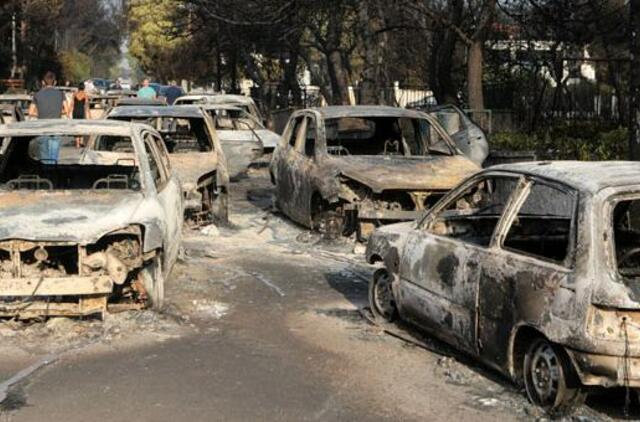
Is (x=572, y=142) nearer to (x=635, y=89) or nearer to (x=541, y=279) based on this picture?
(x=635, y=89)

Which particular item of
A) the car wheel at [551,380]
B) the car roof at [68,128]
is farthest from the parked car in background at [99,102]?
the car wheel at [551,380]

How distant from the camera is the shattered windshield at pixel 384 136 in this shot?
12891mm

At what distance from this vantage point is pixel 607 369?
5.06 metres

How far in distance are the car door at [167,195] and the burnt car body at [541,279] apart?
209 cm

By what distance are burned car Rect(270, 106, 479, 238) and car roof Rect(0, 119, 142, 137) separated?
320cm

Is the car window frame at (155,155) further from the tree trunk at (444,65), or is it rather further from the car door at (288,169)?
the tree trunk at (444,65)

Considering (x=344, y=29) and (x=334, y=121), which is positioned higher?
(x=344, y=29)

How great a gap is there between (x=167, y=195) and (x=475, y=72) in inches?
484

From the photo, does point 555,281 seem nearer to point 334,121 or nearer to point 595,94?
point 334,121

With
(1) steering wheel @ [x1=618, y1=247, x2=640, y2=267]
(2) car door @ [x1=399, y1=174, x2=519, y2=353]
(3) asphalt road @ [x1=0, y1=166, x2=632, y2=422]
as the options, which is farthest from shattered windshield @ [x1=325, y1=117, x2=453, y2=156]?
(1) steering wheel @ [x1=618, y1=247, x2=640, y2=267]

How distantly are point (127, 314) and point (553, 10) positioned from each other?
16.6 meters

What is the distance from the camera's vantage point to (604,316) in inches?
200

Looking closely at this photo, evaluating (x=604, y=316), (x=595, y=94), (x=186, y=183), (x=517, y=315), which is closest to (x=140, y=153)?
(x=186, y=183)

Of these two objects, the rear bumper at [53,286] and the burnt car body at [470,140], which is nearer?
the rear bumper at [53,286]
